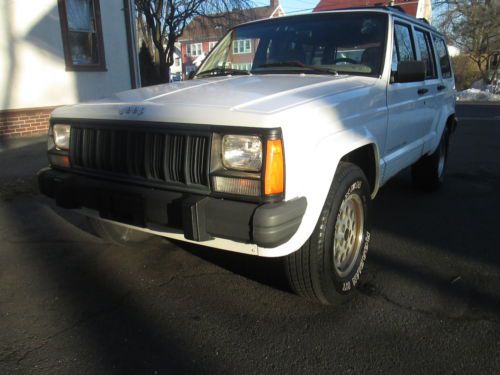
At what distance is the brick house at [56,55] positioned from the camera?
8148 mm

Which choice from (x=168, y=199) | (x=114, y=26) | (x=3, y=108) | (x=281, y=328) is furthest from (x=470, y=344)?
(x=114, y=26)

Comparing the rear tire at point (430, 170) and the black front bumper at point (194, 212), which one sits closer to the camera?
the black front bumper at point (194, 212)

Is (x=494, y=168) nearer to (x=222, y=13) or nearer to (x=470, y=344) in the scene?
(x=470, y=344)

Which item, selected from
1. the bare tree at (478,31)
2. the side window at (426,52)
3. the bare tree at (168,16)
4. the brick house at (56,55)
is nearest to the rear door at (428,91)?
the side window at (426,52)

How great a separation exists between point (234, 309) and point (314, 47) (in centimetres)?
216

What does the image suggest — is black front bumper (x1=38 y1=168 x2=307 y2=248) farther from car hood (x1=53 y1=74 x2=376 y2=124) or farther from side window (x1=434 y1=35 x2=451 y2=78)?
side window (x1=434 y1=35 x2=451 y2=78)

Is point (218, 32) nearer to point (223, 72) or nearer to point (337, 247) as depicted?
point (223, 72)

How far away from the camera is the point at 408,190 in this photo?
17.4 feet

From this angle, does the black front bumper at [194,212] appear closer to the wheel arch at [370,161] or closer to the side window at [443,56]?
the wheel arch at [370,161]

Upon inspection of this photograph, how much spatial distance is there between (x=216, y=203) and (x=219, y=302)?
2.99ft

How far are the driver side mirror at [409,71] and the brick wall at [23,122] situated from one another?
762 centimetres

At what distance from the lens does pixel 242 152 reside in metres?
2.15

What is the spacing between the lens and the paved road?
7.23 ft

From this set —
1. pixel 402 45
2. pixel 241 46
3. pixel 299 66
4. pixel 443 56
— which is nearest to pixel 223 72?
pixel 241 46
